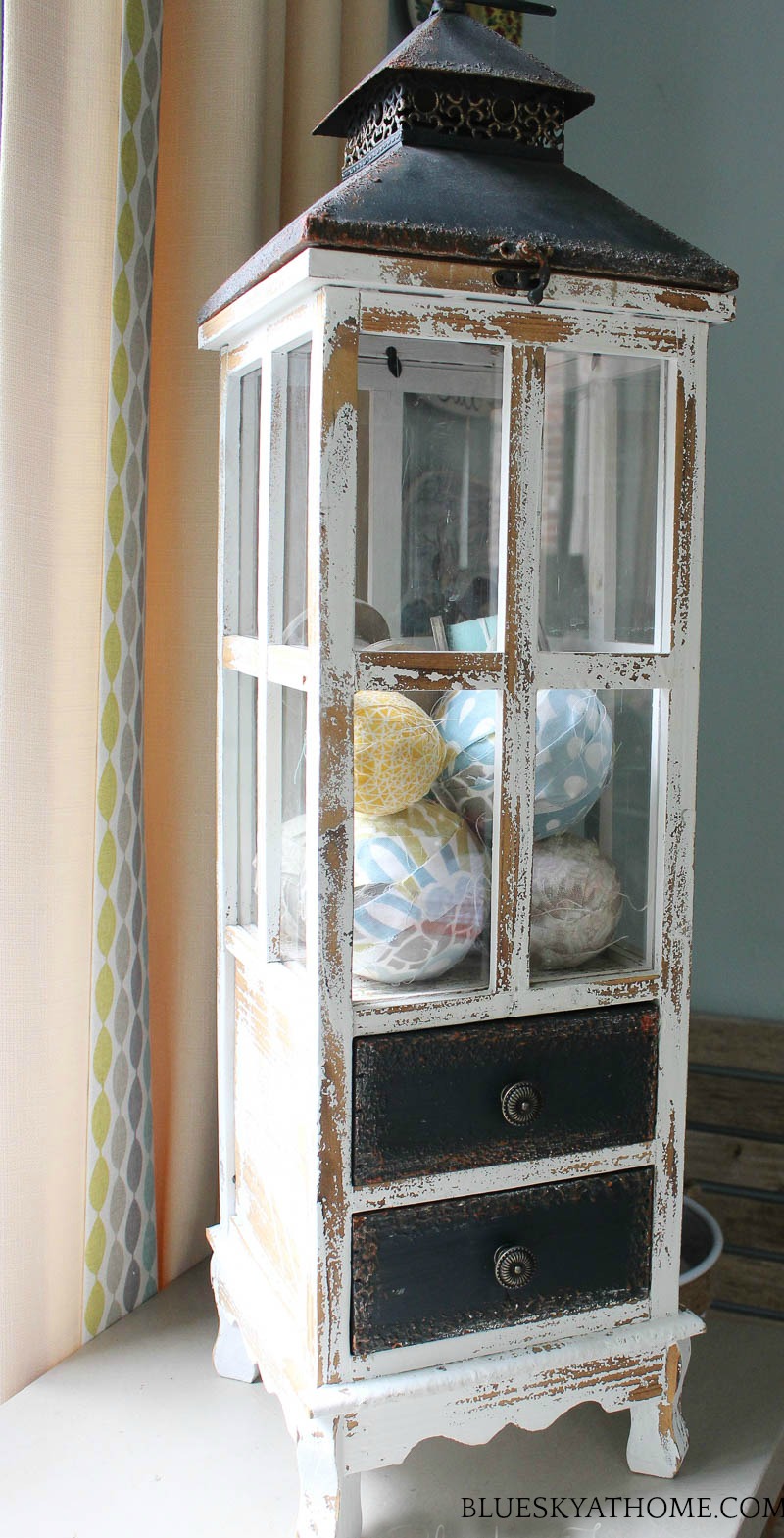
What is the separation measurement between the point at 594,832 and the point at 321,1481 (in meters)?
0.54

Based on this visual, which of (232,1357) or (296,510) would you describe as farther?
(232,1357)

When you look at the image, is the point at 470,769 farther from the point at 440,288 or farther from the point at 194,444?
the point at 194,444

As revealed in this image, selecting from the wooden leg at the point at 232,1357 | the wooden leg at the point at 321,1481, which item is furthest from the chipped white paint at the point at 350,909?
the wooden leg at the point at 232,1357

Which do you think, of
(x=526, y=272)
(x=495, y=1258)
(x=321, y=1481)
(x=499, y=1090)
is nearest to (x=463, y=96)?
(x=526, y=272)

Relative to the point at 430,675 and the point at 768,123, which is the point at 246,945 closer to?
the point at 430,675

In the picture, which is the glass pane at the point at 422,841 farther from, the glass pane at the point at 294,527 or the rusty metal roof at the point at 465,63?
the rusty metal roof at the point at 465,63

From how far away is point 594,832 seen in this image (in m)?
1.07

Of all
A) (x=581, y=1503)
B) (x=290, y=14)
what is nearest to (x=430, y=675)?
(x=581, y=1503)

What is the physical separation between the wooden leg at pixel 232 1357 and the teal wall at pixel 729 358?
703 millimetres

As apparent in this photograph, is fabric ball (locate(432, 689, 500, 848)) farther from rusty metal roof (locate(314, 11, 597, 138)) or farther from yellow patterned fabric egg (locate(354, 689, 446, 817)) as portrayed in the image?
rusty metal roof (locate(314, 11, 597, 138))

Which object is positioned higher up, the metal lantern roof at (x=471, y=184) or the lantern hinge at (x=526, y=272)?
the metal lantern roof at (x=471, y=184)

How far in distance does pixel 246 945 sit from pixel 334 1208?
260 mm

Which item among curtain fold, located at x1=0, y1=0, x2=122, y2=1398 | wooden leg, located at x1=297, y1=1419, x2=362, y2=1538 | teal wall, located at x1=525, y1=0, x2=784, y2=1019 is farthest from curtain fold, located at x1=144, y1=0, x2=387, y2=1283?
wooden leg, located at x1=297, y1=1419, x2=362, y2=1538

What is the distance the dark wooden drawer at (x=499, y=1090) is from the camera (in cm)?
99
